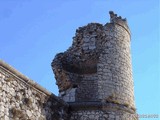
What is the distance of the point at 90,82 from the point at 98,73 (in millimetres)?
549

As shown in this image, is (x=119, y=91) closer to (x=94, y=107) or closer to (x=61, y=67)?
(x=94, y=107)

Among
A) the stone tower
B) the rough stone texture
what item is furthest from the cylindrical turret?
the rough stone texture

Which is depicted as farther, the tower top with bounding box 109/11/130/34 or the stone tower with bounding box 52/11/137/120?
the tower top with bounding box 109/11/130/34

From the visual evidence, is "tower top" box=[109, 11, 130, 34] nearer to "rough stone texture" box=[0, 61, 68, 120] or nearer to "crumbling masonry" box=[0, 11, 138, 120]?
"crumbling masonry" box=[0, 11, 138, 120]

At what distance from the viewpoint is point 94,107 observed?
A: 424 inches

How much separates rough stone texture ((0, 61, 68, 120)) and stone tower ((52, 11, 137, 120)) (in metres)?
0.84

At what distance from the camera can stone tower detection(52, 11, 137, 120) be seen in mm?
10828

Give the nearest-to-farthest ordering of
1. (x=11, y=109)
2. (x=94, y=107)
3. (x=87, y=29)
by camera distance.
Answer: (x=11, y=109) → (x=94, y=107) → (x=87, y=29)

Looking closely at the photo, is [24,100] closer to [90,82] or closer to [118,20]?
[90,82]

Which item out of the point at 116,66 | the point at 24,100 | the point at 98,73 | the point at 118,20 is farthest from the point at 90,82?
the point at 24,100

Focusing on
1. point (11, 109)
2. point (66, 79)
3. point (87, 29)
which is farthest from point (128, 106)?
point (11, 109)

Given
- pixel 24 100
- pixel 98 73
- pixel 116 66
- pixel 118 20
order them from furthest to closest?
pixel 118 20 → pixel 116 66 → pixel 98 73 → pixel 24 100

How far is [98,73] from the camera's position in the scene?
11.3 metres

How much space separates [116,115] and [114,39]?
250 cm
